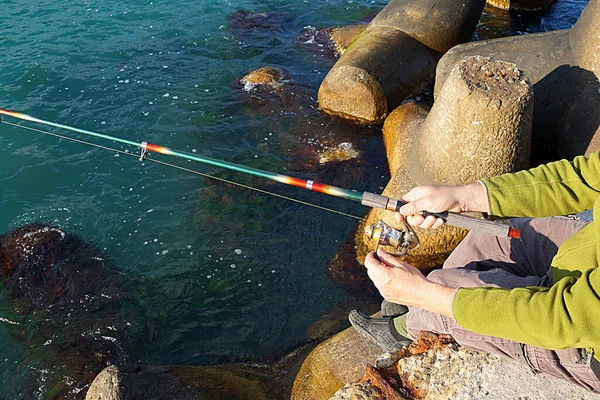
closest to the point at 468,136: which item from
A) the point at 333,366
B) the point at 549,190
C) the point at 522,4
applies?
the point at 549,190

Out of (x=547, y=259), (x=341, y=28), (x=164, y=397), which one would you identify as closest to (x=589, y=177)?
(x=547, y=259)

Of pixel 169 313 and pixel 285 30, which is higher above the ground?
pixel 285 30

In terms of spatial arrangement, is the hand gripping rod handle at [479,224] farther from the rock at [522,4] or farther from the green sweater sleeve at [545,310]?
the rock at [522,4]

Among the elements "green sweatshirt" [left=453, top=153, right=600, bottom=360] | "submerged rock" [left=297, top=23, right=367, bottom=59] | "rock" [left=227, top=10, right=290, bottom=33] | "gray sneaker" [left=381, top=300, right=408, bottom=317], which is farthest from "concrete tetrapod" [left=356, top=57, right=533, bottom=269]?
"rock" [left=227, top=10, right=290, bottom=33]

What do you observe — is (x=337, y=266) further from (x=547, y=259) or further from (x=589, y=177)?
(x=589, y=177)

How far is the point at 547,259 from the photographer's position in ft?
9.88

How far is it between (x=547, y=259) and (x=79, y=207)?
5.66m

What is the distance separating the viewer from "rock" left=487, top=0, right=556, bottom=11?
1222 centimetres

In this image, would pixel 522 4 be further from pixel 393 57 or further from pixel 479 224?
pixel 479 224

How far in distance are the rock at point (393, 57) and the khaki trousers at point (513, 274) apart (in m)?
4.71

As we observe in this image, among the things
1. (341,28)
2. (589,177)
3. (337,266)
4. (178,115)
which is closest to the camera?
(589,177)

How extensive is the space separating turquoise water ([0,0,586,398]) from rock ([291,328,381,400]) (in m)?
0.80

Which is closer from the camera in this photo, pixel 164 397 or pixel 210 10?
pixel 164 397

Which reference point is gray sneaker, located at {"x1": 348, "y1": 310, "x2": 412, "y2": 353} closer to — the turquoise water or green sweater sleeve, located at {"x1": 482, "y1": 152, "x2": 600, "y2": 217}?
green sweater sleeve, located at {"x1": 482, "y1": 152, "x2": 600, "y2": 217}
